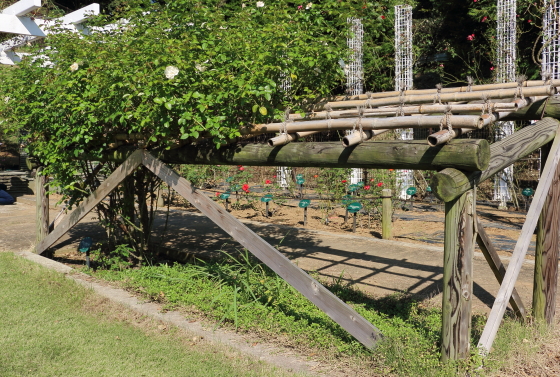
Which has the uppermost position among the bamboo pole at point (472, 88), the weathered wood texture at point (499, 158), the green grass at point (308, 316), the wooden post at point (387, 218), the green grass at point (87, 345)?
the bamboo pole at point (472, 88)

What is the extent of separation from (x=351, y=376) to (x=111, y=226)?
413 cm

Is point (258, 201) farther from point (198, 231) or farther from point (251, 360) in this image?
point (251, 360)

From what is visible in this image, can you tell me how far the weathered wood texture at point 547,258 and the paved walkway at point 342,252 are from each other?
669mm

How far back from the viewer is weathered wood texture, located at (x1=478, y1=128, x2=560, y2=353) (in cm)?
358

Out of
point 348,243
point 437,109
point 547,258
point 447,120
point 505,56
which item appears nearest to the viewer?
point 447,120

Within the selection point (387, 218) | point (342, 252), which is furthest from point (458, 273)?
point (387, 218)

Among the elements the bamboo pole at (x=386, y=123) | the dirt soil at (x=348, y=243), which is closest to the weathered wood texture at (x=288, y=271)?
the bamboo pole at (x=386, y=123)

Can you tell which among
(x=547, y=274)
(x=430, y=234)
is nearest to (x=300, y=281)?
(x=547, y=274)

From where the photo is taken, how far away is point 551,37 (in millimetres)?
10336

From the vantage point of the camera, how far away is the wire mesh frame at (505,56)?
11547 mm

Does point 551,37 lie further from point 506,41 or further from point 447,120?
point 447,120

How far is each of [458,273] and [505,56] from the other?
956 cm

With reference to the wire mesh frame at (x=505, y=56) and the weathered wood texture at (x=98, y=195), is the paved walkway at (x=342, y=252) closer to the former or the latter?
the weathered wood texture at (x=98, y=195)

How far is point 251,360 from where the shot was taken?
13.2 feet
